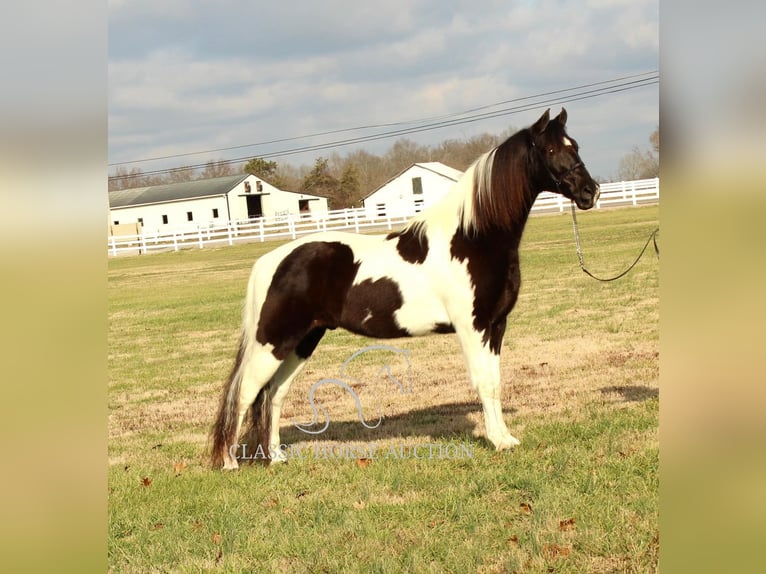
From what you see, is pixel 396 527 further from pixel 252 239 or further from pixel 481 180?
pixel 252 239

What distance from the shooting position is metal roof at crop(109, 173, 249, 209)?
50.2 metres

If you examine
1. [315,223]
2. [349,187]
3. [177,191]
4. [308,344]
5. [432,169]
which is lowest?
[308,344]

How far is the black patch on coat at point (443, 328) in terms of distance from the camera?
223 inches

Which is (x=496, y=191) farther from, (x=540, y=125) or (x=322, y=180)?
(x=322, y=180)

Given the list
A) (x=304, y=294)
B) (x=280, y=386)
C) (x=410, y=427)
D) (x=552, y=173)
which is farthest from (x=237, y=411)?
(x=552, y=173)

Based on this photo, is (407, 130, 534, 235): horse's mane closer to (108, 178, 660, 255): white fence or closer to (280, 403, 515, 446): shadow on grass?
(280, 403, 515, 446): shadow on grass

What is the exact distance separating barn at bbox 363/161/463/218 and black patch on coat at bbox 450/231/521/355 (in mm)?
31658

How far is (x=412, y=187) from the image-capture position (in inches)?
1590

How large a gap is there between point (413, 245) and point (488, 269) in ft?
2.08

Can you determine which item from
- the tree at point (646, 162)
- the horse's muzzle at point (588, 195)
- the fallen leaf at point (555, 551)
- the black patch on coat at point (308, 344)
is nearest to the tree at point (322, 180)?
the tree at point (646, 162)

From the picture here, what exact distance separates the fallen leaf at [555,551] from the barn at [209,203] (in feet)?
148

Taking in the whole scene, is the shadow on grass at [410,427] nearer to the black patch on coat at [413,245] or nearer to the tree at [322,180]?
the black patch on coat at [413,245]

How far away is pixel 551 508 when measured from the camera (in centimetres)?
426
